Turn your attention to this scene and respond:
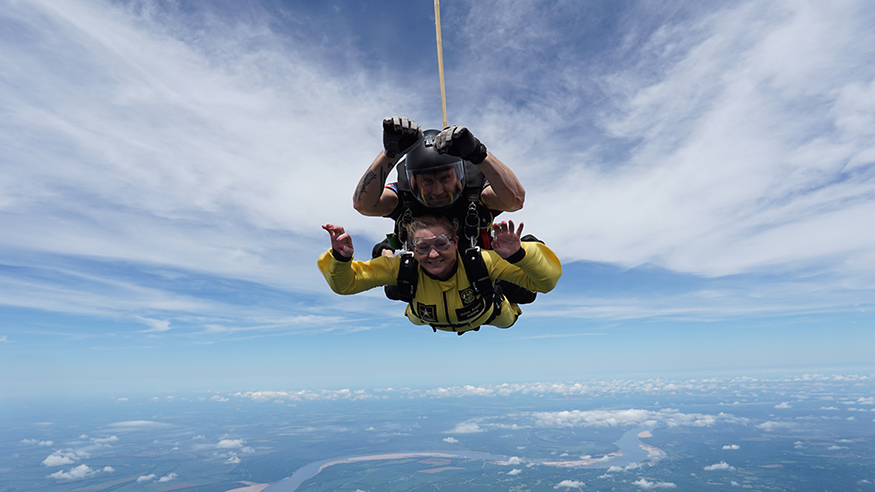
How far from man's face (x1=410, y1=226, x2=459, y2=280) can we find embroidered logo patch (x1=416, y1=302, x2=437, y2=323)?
0.53 m

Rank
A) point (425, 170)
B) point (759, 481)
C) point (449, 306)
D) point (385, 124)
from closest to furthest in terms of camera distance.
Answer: point (385, 124)
point (425, 170)
point (449, 306)
point (759, 481)

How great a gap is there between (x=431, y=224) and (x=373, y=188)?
764mm

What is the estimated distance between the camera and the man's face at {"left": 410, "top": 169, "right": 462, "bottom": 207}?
13.6 ft

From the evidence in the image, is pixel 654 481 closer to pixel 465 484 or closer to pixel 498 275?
pixel 465 484

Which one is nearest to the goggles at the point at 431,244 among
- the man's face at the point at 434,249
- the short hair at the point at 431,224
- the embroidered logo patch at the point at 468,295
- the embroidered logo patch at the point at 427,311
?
the man's face at the point at 434,249

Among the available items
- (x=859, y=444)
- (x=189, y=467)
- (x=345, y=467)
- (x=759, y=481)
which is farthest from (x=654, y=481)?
(x=189, y=467)

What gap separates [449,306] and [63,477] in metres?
296

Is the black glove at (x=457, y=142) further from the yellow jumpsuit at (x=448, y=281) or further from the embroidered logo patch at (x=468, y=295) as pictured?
the embroidered logo patch at (x=468, y=295)

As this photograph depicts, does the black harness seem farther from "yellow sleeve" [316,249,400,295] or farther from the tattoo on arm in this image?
the tattoo on arm

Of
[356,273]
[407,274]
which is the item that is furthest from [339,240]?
[407,274]

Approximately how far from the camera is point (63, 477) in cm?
19650

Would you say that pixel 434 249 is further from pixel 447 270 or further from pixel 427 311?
pixel 427 311

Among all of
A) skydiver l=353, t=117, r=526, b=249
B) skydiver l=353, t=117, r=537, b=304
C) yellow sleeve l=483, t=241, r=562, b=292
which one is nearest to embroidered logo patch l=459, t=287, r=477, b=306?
yellow sleeve l=483, t=241, r=562, b=292

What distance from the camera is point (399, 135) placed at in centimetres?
365
